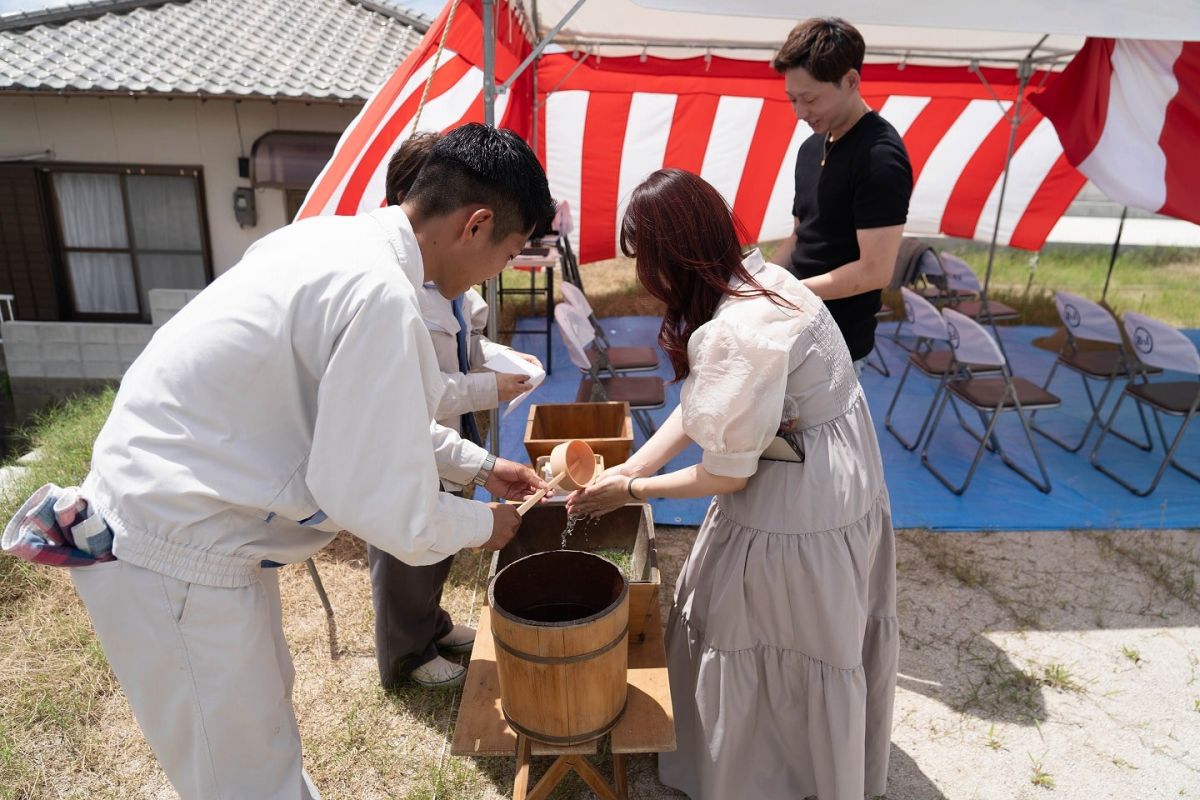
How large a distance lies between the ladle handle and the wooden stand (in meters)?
0.25

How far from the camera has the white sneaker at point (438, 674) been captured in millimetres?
2488

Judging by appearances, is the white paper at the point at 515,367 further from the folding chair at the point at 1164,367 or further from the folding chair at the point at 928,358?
the folding chair at the point at 1164,367

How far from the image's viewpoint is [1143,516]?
3.76 metres

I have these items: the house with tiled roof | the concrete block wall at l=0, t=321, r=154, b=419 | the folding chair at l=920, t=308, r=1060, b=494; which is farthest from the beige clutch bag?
the concrete block wall at l=0, t=321, r=154, b=419

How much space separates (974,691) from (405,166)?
245cm

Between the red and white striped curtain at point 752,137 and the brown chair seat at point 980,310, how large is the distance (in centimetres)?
147

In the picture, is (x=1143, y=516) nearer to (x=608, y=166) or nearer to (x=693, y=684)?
(x=693, y=684)

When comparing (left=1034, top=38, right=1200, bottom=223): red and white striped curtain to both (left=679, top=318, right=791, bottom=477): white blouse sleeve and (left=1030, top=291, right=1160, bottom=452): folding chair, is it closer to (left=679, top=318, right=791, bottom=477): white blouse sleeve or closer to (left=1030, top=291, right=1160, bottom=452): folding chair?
(left=1030, top=291, right=1160, bottom=452): folding chair

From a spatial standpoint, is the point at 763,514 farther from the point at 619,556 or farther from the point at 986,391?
the point at 986,391

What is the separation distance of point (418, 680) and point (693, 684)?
102cm

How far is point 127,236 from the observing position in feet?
21.5

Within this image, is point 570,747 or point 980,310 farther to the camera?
point 980,310

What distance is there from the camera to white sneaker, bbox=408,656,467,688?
8.16 ft

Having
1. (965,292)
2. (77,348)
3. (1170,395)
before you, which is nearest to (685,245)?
(1170,395)
